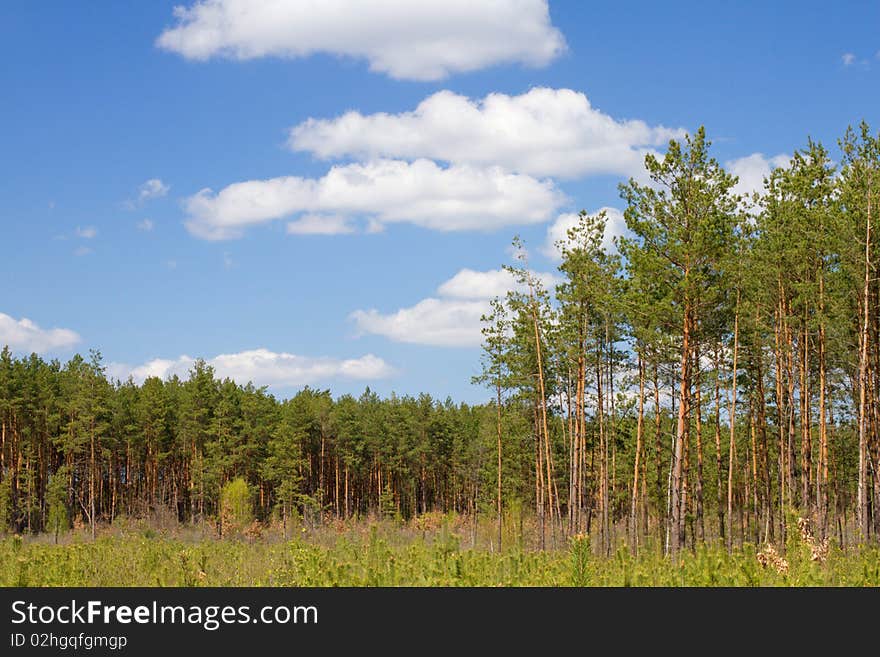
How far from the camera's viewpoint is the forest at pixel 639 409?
21.0 m

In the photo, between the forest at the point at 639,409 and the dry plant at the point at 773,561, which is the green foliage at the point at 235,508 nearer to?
the forest at the point at 639,409

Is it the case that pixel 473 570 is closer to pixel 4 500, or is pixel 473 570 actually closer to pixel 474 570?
pixel 474 570

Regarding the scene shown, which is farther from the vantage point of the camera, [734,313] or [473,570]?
[734,313]

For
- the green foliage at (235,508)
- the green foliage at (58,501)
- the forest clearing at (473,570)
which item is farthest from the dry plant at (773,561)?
the green foliage at (58,501)

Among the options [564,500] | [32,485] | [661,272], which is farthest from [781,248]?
[32,485]

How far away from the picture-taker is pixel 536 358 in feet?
108

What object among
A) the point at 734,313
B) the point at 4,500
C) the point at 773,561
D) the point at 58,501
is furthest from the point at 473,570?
the point at 58,501

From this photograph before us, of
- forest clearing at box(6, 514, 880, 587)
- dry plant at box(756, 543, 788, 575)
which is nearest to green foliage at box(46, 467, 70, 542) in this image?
forest clearing at box(6, 514, 880, 587)

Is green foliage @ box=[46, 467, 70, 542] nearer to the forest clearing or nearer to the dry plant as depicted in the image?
the forest clearing

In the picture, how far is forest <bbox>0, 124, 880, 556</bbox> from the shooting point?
2105 centimetres

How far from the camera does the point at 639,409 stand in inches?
1105
